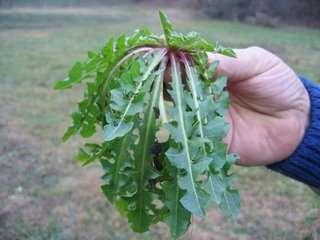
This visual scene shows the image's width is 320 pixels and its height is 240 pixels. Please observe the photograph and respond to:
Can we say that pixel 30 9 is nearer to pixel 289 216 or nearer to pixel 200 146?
pixel 289 216

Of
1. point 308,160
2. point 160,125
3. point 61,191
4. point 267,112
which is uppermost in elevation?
point 160,125

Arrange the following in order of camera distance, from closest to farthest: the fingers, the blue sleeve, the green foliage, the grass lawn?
the green foliage, the fingers, the blue sleeve, the grass lawn

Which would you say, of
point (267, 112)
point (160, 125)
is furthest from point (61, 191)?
point (160, 125)

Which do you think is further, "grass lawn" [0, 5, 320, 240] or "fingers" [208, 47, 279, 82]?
"grass lawn" [0, 5, 320, 240]

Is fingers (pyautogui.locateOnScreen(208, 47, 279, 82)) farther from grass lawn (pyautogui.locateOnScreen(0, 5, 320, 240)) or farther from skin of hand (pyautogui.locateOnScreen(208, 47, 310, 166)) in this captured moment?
grass lawn (pyautogui.locateOnScreen(0, 5, 320, 240))

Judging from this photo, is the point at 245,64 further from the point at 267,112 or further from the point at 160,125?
the point at 160,125

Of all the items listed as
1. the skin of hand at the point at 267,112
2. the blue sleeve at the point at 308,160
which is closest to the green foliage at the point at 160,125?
the skin of hand at the point at 267,112

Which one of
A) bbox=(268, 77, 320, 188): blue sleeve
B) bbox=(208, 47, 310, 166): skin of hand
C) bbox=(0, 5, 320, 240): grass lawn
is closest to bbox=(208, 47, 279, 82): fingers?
bbox=(208, 47, 310, 166): skin of hand

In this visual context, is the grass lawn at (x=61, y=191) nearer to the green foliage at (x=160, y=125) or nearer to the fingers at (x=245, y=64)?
the fingers at (x=245, y=64)
